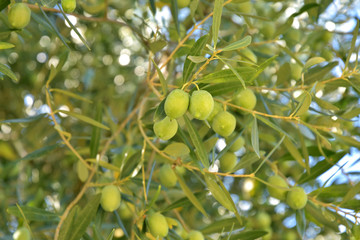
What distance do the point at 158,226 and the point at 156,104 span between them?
1.30 meters

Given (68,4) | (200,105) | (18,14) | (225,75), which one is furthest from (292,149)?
(18,14)

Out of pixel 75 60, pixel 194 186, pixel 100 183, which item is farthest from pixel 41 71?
pixel 100 183

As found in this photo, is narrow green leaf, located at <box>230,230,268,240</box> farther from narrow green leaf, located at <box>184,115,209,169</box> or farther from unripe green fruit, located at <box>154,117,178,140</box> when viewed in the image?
unripe green fruit, located at <box>154,117,178,140</box>

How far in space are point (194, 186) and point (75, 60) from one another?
1.30 metres

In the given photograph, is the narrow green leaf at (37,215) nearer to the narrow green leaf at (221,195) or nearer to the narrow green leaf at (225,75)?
the narrow green leaf at (221,195)

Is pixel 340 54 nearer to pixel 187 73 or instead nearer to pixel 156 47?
pixel 156 47

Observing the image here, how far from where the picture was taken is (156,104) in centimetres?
264

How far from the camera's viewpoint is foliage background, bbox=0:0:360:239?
1.54 metres

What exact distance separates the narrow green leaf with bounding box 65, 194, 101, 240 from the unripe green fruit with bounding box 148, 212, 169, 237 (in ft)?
0.61

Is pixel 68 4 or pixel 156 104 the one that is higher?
pixel 68 4

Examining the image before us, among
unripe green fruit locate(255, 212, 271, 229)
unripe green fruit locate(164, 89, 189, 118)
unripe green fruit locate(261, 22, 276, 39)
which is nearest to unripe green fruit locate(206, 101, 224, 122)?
unripe green fruit locate(164, 89, 189, 118)

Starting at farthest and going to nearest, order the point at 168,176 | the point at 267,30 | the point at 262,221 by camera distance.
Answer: the point at 262,221 < the point at 267,30 < the point at 168,176

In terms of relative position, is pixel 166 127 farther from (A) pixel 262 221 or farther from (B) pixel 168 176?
(A) pixel 262 221

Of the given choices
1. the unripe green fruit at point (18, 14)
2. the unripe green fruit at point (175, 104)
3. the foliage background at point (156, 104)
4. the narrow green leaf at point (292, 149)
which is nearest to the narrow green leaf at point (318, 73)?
the foliage background at point (156, 104)
